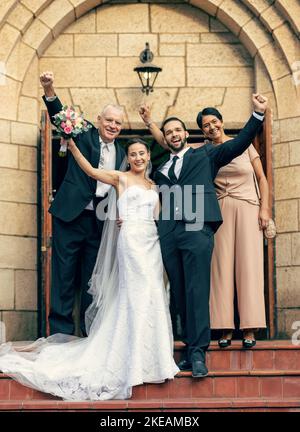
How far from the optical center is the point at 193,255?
8.77m

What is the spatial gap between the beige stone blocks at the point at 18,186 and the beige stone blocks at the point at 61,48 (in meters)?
1.16

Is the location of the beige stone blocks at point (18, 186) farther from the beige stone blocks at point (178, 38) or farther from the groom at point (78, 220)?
the beige stone blocks at point (178, 38)

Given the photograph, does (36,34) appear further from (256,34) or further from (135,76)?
(256,34)

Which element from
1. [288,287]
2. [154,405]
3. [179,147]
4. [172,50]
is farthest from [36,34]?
[154,405]

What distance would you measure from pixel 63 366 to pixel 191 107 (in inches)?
129

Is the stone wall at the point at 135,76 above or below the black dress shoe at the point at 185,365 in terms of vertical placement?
above

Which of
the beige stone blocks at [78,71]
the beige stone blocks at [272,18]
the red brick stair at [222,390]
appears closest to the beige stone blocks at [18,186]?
the beige stone blocks at [78,71]

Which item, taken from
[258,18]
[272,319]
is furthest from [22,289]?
[258,18]

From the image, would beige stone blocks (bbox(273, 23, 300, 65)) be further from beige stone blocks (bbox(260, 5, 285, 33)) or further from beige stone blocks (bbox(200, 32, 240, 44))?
beige stone blocks (bbox(200, 32, 240, 44))

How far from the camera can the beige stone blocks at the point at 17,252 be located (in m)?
10.6

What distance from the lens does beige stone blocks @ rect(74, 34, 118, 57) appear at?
11141 mm

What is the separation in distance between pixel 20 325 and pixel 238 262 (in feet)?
7.81

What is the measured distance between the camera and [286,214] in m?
10.8

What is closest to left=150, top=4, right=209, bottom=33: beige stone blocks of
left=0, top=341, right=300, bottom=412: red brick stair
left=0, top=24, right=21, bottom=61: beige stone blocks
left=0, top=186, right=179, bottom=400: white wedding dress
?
left=0, top=24, right=21, bottom=61: beige stone blocks
